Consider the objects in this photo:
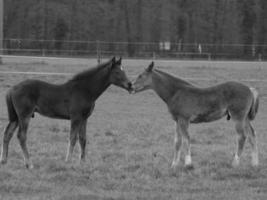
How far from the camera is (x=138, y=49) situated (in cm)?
4975

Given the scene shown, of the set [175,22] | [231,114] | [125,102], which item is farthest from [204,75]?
[175,22]

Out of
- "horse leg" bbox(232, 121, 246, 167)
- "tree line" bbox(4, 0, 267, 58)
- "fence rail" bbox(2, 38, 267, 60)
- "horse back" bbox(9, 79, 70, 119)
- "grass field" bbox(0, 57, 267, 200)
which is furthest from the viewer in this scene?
"tree line" bbox(4, 0, 267, 58)

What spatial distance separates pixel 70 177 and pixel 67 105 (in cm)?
172

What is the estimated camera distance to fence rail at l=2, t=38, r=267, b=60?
46.8 metres

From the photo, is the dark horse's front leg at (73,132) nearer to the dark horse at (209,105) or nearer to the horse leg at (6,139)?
the horse leg at (6,139)

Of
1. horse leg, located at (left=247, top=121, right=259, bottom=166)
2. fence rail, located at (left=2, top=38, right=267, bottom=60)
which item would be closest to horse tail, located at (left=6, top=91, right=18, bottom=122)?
horse leg, located at (left=247, top=121, right=259, bottom=166)

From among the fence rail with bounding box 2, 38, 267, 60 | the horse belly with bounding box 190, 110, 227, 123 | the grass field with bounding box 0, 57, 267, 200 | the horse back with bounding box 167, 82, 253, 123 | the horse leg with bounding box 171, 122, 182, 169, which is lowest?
the fence rail with bounding box 2, 38, 267, 60

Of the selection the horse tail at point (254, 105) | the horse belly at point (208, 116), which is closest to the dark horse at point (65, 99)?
the horse belly at point (208, 116)

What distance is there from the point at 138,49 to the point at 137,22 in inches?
215

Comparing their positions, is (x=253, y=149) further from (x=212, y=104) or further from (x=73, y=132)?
(x=73, y=132)

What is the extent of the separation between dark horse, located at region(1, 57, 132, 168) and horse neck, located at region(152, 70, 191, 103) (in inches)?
18.8

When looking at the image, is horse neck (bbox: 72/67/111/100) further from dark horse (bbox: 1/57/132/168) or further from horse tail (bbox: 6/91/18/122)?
horse tail (bbox: 6/91/18/122)

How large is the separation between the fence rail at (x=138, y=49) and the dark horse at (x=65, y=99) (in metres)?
35.6

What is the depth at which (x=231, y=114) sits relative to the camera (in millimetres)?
10078
